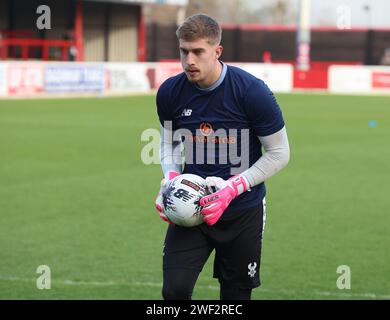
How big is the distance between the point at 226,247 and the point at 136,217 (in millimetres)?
6029

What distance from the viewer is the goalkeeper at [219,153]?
5.80 metres

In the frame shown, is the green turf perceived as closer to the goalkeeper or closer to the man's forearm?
the goalkeeper

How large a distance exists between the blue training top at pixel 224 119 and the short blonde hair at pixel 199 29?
0.32 m

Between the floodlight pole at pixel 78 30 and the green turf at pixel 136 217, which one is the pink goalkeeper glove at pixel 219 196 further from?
the floodlight pole at pixel 78 30

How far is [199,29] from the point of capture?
5.70 m

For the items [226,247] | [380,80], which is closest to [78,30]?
[380,80]

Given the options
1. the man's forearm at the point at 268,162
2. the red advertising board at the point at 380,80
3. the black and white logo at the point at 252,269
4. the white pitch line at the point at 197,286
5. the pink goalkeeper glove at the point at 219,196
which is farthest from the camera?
the red advertising board at the point at 380,80

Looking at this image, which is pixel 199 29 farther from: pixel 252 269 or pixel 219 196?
pixel 252 269

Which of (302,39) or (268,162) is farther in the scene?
(302,39)

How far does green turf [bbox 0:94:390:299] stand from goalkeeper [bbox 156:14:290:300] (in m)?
2.15

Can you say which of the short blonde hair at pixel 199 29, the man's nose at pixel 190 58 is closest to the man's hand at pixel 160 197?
the man's nose at pixel 190 58

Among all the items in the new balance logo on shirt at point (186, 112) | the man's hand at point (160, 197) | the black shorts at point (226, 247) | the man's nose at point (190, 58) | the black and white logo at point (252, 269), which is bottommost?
the black and white logo at point (252, 269)
